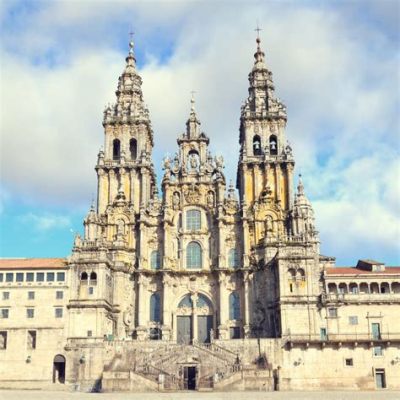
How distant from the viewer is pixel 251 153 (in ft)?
261

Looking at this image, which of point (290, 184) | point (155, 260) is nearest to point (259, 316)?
point (155, 260)

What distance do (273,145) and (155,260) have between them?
71.1 ft

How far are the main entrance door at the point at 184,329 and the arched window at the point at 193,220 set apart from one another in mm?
11006

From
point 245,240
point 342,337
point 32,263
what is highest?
point 245,240

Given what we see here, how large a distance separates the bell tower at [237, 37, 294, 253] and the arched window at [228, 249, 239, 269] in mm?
2115

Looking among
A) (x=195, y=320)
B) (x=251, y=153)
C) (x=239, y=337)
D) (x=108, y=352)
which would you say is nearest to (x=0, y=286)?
(x=108, y=352)

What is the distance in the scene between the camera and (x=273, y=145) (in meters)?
80.5

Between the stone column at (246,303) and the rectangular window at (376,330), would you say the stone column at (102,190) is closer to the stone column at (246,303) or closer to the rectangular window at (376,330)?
the stone column at (246,303)

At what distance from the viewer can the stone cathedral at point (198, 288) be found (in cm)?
6272

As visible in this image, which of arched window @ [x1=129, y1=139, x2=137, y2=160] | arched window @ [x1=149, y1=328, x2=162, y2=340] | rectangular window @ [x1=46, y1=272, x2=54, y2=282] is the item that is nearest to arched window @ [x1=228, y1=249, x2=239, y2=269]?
arched window @ [x1=149, y1=328, x2=162, y2=340]

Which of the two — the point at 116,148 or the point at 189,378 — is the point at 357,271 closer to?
the point at 189,378

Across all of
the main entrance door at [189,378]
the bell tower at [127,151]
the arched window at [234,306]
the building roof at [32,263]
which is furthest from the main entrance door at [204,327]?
the building roof at [32,263]

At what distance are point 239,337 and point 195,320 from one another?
576 centimetres

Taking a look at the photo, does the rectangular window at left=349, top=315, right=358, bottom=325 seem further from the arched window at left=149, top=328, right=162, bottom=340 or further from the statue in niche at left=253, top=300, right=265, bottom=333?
the arched window at left=149, top=328, right=162, bottom=340
